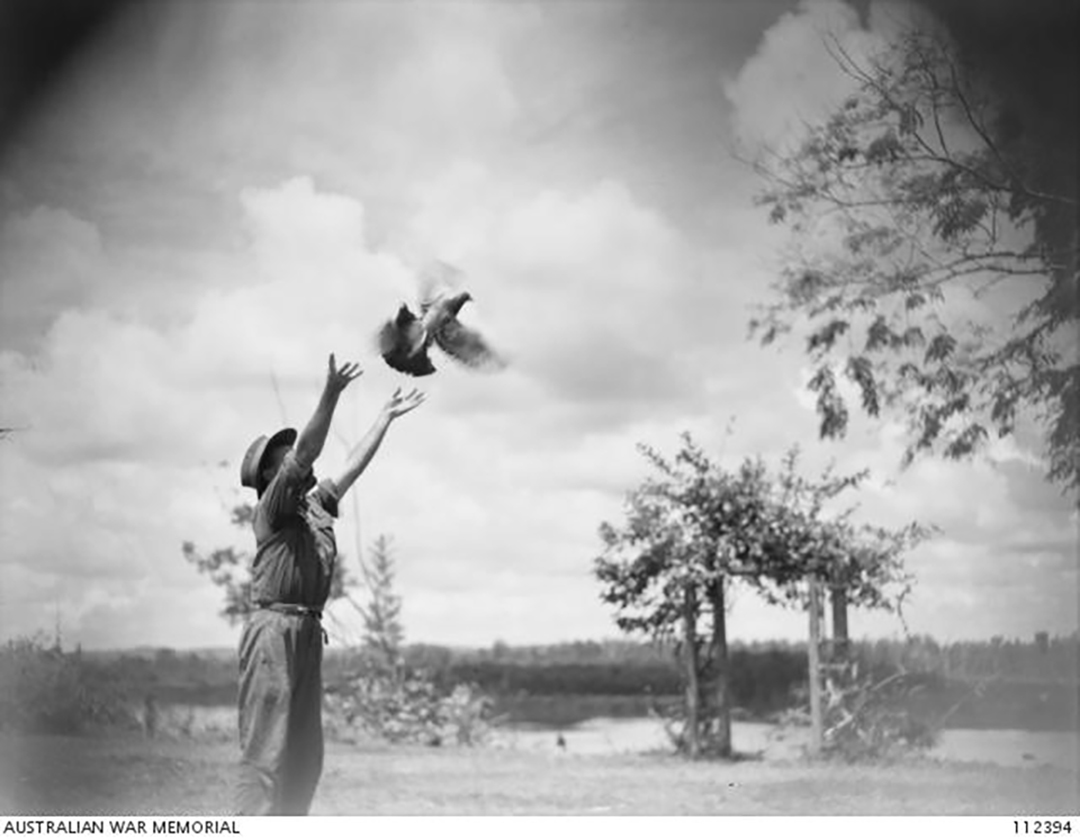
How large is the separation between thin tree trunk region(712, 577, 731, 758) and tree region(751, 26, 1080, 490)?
934 mm

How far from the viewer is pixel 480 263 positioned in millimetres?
5879

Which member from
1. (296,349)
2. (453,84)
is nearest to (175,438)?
(296,349)

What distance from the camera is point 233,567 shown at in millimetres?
5809

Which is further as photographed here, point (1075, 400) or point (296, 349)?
point (1075, 400)

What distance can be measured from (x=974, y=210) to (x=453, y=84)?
2.02 m

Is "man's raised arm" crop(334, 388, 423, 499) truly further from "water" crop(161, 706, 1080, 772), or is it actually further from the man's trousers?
"water" crop(161, 706, 1080, 772)

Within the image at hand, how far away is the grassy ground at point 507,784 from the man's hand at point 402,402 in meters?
1.26

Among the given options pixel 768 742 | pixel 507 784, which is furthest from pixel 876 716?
pixel 507 784

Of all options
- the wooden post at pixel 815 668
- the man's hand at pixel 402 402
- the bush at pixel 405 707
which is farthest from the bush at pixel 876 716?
the man's hand at pixel 402 402

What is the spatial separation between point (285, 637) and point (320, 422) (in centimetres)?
69

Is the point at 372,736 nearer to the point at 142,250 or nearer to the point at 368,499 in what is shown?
the point at 368,499

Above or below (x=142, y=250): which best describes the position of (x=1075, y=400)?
below

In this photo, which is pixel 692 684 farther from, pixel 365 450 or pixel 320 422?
pixel 320 422

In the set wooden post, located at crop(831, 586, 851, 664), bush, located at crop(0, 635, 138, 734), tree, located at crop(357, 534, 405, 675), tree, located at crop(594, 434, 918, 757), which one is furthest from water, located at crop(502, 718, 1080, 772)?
bush, located at crop(0, 635, 138, 734)
